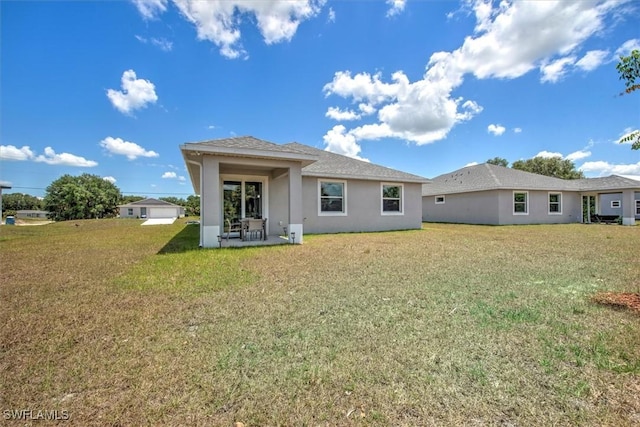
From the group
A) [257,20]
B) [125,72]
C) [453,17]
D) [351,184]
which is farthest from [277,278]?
[125,72]

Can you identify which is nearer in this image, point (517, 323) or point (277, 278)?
point (517, 323)

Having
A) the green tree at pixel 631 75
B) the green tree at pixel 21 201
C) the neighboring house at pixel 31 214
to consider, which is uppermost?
the green tree at pixel 21 201

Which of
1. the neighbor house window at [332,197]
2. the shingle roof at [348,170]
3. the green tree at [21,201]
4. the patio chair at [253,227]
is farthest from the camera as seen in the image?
the green tree at [21,201]

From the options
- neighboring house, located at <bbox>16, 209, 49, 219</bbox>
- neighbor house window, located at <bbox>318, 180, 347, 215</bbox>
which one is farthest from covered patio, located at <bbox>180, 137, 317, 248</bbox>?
neighboring house, located at <bbox>16, 209, 49, 219</bbox>

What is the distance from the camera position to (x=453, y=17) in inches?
440

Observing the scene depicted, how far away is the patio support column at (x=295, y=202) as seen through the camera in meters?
9.73

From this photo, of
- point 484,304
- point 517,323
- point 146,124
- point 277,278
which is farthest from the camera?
point 146,124

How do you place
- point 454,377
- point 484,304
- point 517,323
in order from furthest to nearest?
point 484,304, point 517,323, point 454,377

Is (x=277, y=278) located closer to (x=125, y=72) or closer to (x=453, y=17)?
(x=453, y=17)

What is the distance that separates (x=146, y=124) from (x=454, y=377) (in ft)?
96.3

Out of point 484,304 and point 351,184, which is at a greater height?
point 351,184

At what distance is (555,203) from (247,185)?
73.4ft

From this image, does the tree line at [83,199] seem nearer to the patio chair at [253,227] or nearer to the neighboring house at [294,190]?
the neighboring house at [294,190]

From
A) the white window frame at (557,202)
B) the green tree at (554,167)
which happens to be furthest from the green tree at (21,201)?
the green tree at (554,167)
